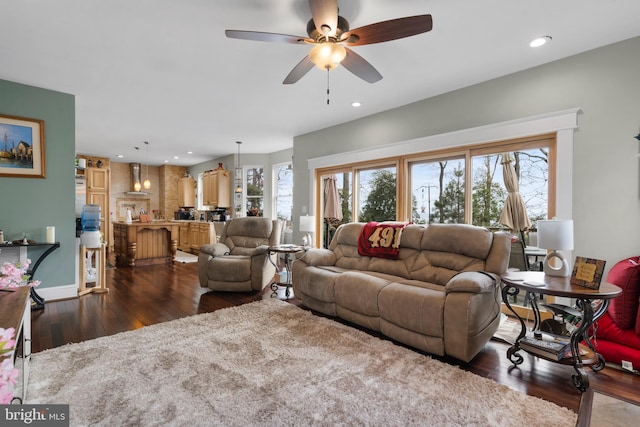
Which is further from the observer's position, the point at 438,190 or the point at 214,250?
the point at 214,250

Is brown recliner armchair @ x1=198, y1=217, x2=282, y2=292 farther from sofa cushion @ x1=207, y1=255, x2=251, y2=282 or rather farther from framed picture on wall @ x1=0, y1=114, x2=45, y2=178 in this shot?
framed picture on wall @ x1=0, y1=114, x2=45, y2=178

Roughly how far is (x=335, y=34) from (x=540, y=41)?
2009 millimetres

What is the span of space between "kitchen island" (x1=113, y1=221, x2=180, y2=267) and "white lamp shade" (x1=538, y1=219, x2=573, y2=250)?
659 cm

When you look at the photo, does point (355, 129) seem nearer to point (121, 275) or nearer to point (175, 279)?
point (175, 279)

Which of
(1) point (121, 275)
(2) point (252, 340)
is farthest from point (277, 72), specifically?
(1) point (121, 275)

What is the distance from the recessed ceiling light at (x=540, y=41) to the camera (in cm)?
275

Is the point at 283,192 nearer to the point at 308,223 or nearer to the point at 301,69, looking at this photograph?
the point at 308,223

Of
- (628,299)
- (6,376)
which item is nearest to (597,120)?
(628,299)

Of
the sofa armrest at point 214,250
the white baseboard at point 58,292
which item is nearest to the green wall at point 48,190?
the white baseboard at point 58,292

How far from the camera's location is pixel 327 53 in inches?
88.9

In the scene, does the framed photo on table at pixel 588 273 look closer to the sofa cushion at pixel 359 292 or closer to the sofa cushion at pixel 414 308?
the sofa cushion at pixel 414 308

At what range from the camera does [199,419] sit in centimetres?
171

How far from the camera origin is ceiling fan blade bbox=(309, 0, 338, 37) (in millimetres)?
1846

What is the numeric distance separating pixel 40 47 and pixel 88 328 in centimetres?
272
